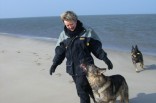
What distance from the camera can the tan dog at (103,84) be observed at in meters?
5.68

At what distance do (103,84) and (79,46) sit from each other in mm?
817

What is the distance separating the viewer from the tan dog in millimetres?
5680

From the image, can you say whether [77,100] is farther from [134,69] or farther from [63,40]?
[134,69]

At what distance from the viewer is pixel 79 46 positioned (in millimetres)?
5809

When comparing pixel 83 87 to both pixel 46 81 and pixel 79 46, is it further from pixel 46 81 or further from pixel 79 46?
pixel 46 81

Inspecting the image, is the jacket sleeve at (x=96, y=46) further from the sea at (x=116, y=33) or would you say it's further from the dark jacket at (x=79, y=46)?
the sea at (x=116, y=33)

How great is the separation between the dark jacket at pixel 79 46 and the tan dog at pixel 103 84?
0.22 m

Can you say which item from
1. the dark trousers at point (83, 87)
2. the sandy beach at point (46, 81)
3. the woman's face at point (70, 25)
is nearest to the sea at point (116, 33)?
the sandy beach at point (46, 81)

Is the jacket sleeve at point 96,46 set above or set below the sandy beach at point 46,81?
above

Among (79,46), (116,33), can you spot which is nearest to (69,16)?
(79,46)

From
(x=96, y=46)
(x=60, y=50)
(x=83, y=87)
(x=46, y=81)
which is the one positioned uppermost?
(x=96, y=46)

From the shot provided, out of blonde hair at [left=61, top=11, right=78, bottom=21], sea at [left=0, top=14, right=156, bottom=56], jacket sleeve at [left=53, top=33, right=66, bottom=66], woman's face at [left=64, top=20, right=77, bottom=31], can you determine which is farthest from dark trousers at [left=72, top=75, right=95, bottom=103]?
sea at [left=0, top=14, right=156, bottom=56]

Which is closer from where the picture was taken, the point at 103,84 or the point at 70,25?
the point at 70,25

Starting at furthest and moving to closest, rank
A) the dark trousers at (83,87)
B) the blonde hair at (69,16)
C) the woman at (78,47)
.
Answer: the dark trousers at (83,87) → the woman at (78,47) → the blonde hair at (69,16)
